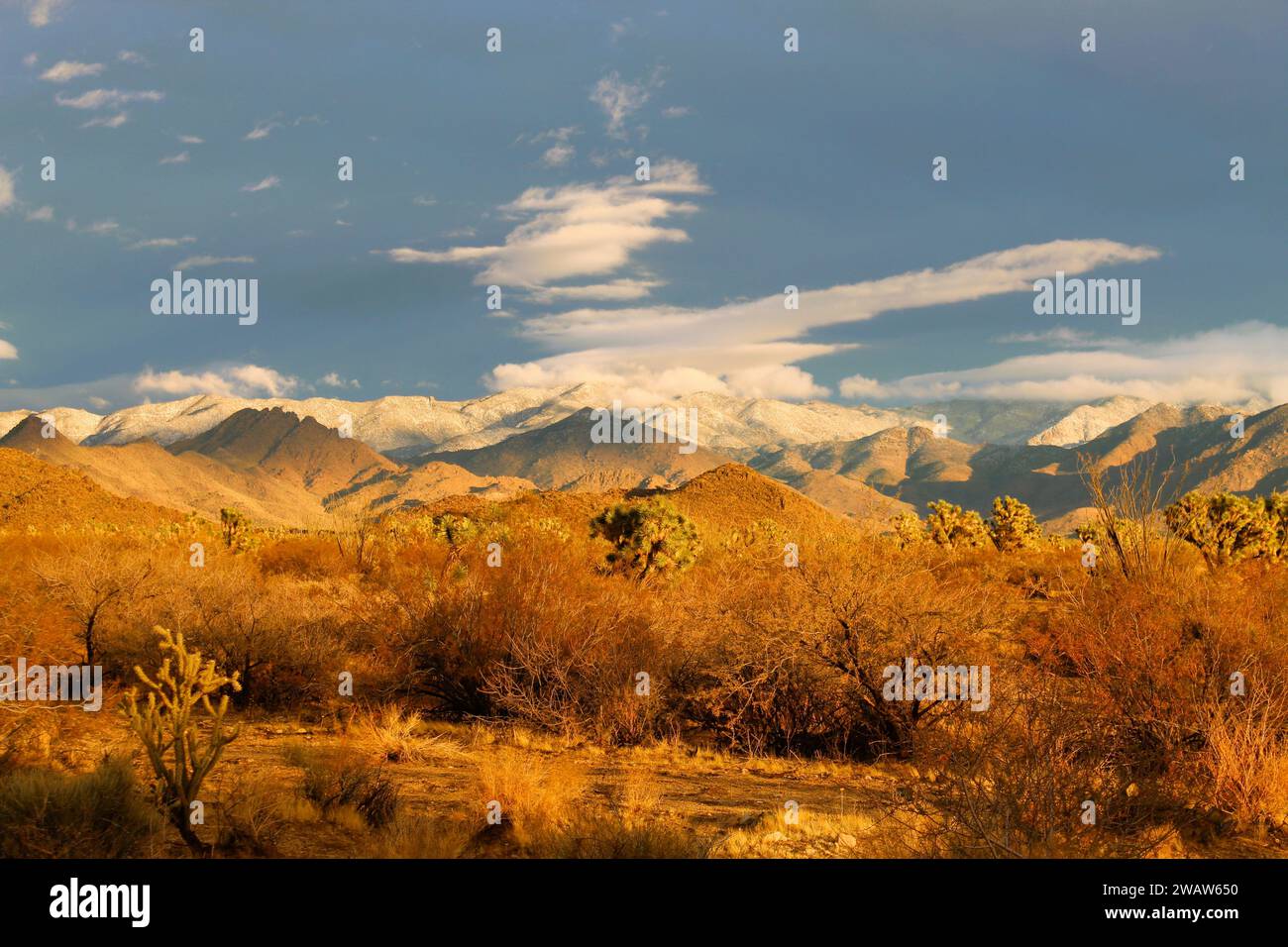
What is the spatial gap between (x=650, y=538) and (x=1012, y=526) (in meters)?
28.4

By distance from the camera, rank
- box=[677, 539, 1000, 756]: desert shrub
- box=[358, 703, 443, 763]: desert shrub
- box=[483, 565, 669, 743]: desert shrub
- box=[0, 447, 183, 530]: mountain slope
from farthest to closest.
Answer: box=[0, 447, 183, 530]: mountain slope, box=[483, 565, 669, 743]: desert shrub, box=[677, 539, 1000, 756]: desert shrub, box=[358, 703, 443, 763]: desert shrub

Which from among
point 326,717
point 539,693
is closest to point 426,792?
point 539,693

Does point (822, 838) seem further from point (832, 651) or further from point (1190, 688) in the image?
point (1190, 688)

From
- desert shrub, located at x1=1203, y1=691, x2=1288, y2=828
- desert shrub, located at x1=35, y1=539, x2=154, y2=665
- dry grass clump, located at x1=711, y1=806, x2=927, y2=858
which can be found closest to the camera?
dry grass clump, located at x1=711, y1=806, x2=927, y2=858

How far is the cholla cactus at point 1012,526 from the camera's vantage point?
49.8 metres

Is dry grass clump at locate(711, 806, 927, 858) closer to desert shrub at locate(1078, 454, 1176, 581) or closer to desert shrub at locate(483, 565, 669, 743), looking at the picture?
desert shrub at locate(483, 565, 669, 743)

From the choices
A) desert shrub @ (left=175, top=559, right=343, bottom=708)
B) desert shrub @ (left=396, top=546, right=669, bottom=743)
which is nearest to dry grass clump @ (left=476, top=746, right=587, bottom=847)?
desert shrub @ (left=396, top=546, right=669, bottom=743)

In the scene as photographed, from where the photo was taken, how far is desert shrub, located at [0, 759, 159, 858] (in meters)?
7.89

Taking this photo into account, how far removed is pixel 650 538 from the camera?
33.1 meters

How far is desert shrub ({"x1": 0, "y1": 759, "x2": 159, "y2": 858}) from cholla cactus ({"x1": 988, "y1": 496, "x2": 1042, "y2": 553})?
47322mm

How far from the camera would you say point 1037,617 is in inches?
721

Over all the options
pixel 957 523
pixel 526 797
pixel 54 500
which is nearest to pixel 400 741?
pixel 526 797

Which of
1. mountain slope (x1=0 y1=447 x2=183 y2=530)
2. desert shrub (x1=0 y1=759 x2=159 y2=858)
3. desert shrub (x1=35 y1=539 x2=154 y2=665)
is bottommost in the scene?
desert shrub (x1=0 y1=759 x2=159 y2=858)
